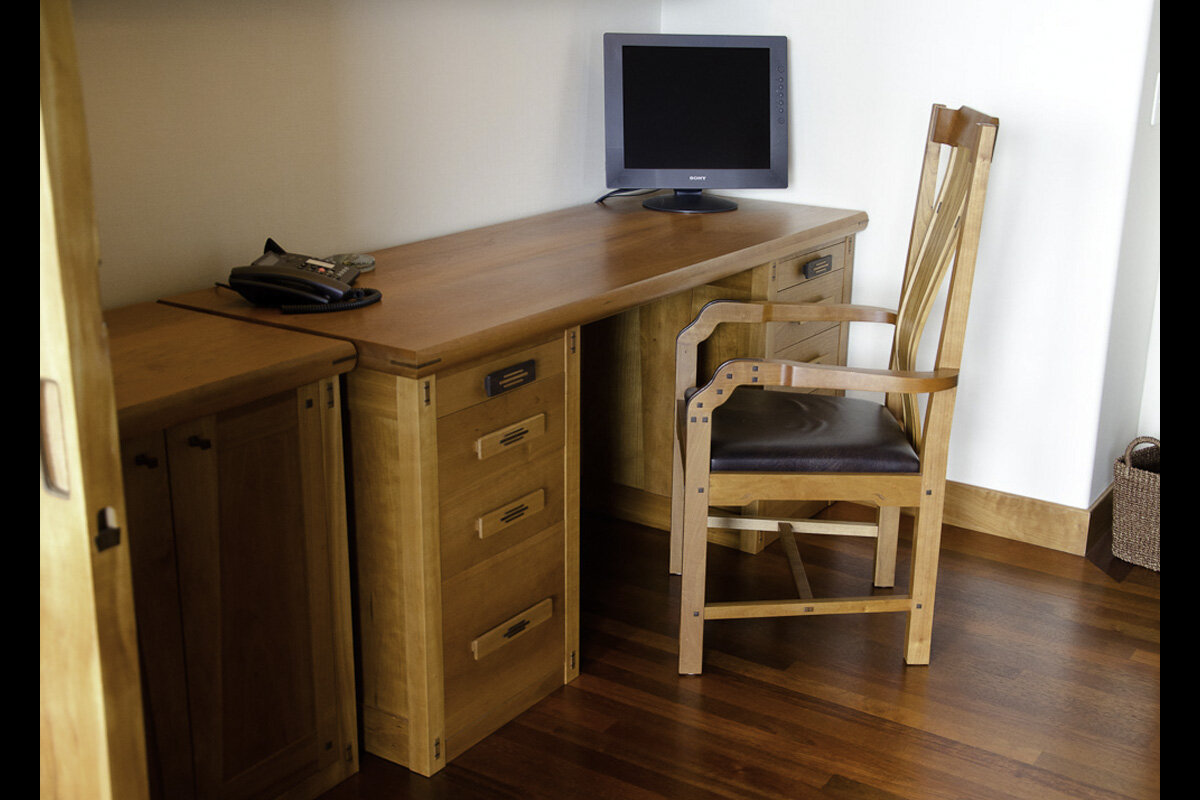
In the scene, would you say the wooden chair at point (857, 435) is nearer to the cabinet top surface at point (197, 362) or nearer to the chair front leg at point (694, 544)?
the chair front leg at point (694, 544)

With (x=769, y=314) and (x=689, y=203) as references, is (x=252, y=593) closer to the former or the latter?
(x=769, y=314)

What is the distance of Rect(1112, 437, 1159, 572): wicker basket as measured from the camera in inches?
113

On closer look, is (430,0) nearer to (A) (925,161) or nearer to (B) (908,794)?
(A) (925,161)

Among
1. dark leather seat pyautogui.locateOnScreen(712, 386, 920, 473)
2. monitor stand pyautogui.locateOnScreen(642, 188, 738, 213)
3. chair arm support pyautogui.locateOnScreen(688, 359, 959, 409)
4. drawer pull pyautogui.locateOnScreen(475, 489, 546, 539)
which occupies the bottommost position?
drawer pull pyautogui.locateOnScreen(475, 489, 546, 539)

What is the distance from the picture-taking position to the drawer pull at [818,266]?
2.91 metres

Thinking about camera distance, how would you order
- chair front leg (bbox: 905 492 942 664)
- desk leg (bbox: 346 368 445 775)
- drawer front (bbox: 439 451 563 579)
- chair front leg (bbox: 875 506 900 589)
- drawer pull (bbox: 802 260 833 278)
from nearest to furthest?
desk leg (bbox: 346 368 445 775), drawer front (bbox: 439 451 563 579), chair front leg (bbox: 905 492 942 664), chair front leg (bbox: 875 506 900 589), drawer pull (bbox: 802 260 833 278)

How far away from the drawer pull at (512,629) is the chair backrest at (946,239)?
0.86 meters

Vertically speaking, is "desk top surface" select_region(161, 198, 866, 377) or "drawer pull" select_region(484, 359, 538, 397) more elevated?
"desk top surface" select_region(161, 198, 866, 377)

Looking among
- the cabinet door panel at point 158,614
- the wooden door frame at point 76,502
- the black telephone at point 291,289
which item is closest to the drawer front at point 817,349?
the black telephone at point 291,289

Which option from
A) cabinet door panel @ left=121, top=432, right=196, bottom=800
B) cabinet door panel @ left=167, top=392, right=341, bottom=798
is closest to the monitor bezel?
cabinet door panel @ left=167, top=392, right=341, bottom=798

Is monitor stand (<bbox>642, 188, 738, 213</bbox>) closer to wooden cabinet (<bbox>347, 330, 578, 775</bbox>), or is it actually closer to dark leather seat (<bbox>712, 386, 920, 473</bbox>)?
dark leather seat (<bbox>712, 386, 920, 473</bbox>)

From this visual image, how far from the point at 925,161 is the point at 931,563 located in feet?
3.00

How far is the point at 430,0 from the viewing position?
2.56 metres

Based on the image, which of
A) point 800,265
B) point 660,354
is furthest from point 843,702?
point 800,265
